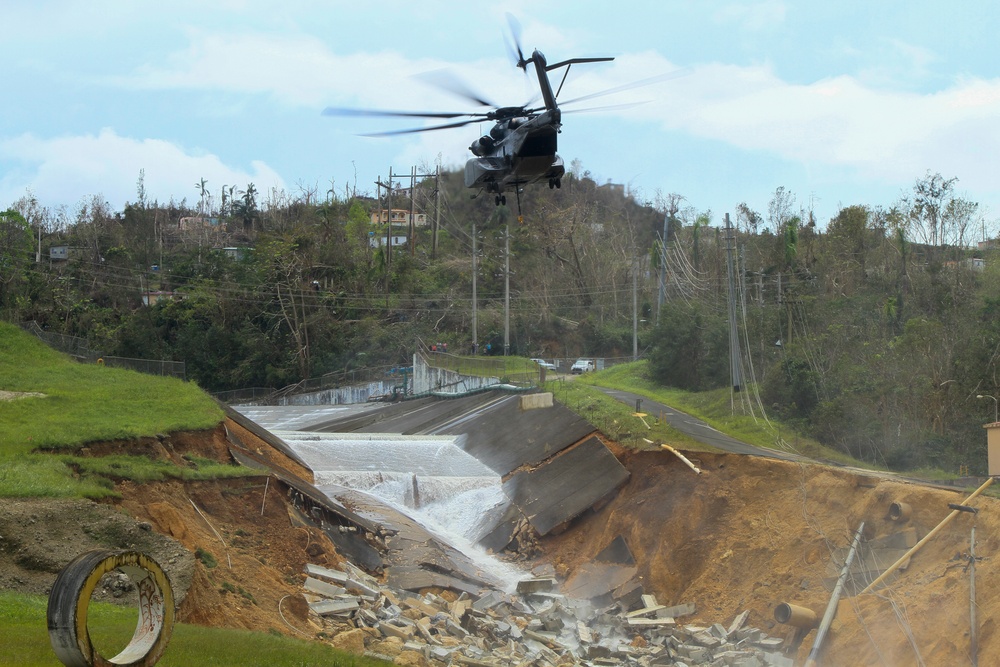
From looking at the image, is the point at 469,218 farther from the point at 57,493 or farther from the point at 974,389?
the point at 57,493

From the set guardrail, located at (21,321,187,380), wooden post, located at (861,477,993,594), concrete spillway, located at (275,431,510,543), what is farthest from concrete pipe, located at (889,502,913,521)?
guardrail, located at (21,321,187,380)

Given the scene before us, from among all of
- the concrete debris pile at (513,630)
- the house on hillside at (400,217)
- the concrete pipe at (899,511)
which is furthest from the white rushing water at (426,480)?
the house on hillside at (400,217)

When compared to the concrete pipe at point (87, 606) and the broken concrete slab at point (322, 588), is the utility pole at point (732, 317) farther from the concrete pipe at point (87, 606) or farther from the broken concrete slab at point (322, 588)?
the concrete pipe at point (87, 606)

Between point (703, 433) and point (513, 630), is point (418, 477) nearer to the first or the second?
point (703, 433)

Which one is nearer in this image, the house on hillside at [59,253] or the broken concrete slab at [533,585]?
the broken concrete slab at [533,585]

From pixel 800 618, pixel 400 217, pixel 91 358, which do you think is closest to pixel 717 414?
pixel 800 618

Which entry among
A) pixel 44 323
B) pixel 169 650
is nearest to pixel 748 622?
pixel 169 650
